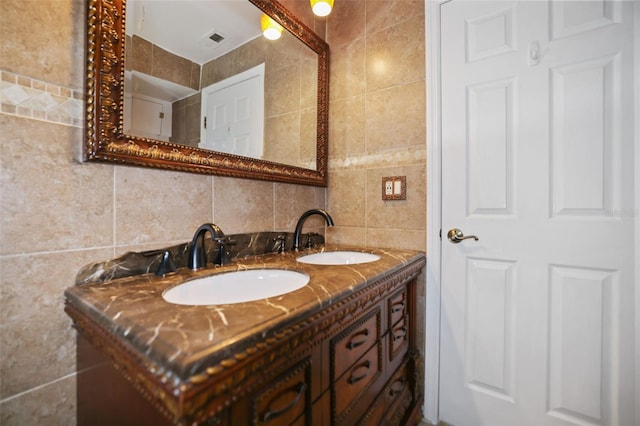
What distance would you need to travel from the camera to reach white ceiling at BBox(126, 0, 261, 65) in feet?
3.01

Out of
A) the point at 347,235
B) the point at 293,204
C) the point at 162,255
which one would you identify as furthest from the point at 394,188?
the point at 162,255

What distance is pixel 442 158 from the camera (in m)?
1.38

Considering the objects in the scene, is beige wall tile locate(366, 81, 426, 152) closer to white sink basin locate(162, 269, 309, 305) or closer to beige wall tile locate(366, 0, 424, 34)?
beige wall tile locate(366, 0, 424, 34)

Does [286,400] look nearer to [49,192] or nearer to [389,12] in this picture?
[49,192]

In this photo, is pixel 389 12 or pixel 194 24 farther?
pixel 389 12

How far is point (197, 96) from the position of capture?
108 centimetres

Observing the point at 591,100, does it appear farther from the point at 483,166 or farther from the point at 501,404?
the point at 501,404

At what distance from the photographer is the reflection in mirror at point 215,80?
3.03 ft

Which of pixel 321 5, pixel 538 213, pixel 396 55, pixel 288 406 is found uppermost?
pixel 321 5

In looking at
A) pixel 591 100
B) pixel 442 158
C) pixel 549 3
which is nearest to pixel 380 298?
pixel 442 158

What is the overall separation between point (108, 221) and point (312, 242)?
1013 millimetres

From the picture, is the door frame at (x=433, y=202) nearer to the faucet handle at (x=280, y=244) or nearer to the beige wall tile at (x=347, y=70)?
the beige wall tile at (x=347, y=70)

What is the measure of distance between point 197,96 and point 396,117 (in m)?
1.00

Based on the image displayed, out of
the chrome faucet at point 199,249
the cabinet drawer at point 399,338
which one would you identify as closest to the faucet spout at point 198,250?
the chrome faucet at point 199,249
